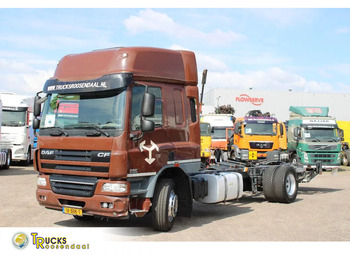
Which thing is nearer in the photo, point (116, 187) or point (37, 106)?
point (116, 187)

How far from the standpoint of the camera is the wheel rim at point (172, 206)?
8.20 metres

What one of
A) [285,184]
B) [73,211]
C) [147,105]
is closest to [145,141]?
[147,105]

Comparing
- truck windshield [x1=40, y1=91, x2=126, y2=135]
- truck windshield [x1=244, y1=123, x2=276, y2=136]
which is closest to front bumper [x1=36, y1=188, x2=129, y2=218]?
truck windshield [x1=40, y1=91, x2=126, y2=135]

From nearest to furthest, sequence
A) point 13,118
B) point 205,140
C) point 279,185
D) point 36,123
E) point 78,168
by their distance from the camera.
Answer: point 78,168, point 36,123, point 279,185, point 13,118, point 205,140

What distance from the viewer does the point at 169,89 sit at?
850cm

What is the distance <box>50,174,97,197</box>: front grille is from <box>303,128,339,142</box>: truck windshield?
52.0ft

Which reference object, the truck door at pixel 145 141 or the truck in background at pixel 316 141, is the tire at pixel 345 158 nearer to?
the truck in background at pixel 316 141

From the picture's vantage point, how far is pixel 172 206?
828 cm

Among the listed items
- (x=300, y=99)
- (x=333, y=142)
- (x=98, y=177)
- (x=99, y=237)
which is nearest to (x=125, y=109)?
(x=98, y=177)

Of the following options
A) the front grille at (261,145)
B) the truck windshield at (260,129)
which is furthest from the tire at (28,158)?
the front grille at (261,145)

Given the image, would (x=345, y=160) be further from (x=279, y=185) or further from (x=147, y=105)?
(x=147, y=105)

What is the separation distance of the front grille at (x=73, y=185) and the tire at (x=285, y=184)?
6.01m

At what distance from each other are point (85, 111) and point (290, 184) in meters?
6.89

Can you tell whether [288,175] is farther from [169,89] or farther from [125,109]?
[125,109]
